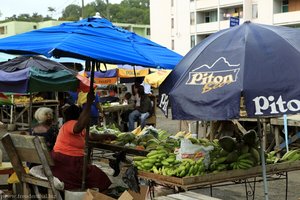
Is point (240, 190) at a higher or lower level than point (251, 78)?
lower

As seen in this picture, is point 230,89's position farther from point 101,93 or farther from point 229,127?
point 101,93

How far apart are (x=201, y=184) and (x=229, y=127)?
8.08 meters

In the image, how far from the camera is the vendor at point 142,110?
14.6m

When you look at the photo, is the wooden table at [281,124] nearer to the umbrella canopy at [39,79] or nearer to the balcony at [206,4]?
the umbrella canopy at [39,79]

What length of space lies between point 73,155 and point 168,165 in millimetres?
1563

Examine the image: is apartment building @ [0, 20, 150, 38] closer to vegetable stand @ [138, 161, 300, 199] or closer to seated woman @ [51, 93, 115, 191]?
seated woman @ [51, 93, 115, 191]

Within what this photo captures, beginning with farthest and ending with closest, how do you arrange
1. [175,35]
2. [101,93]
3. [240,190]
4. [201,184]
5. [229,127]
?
[175,35]
[101,93]
[229,127]
[240,190]
[201,184]

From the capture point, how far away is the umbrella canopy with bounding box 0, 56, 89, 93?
7688 millimetres

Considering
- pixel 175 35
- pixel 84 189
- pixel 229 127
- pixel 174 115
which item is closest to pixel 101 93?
pixel 229 127

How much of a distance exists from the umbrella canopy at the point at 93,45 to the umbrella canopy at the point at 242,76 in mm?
839

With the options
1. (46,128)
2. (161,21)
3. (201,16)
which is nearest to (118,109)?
(46,128)

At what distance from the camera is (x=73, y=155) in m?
5.88

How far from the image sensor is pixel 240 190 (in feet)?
26.1

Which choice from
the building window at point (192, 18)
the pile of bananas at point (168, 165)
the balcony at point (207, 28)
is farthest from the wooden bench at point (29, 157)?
the building window at point (192, 18)
